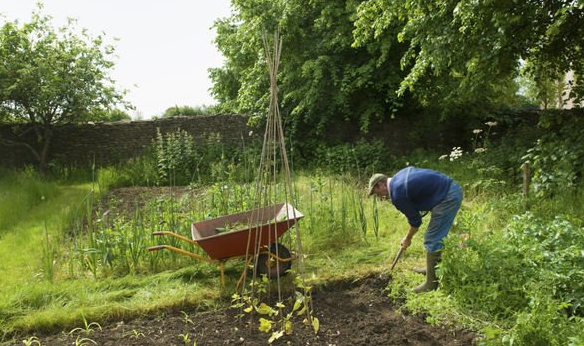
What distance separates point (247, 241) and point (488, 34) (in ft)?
14.2

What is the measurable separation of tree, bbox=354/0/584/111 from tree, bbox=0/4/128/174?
21.6 ft

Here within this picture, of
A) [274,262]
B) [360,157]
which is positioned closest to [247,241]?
[274,262]

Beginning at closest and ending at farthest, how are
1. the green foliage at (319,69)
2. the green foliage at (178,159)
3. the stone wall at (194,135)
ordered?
the green foliage at (319,69), the green foliage at (178,159), the stone wall at (194,135)

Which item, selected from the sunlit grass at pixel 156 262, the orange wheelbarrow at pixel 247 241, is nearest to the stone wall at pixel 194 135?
the sunlit grass at pixel 156 262

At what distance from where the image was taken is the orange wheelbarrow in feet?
11.2

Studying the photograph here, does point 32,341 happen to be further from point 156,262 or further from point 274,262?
point 274,262

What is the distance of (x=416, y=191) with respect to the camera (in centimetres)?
340

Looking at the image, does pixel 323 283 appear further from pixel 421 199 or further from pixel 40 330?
pixel 40 330

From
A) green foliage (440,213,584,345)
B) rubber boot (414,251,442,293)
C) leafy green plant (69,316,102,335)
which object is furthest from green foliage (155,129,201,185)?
green foliage (440,213,584,345)

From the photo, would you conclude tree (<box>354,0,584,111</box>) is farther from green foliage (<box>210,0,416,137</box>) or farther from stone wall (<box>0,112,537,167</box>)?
stone wall (<box>0,112,537,167</box>)

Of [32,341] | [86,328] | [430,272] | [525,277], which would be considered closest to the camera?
[525,277]

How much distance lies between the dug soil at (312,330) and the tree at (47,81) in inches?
290

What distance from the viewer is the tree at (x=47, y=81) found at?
913 cm

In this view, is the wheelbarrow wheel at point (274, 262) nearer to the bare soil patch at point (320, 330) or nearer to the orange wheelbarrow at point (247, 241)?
the orange wheelbarrow at point (247, 241)
